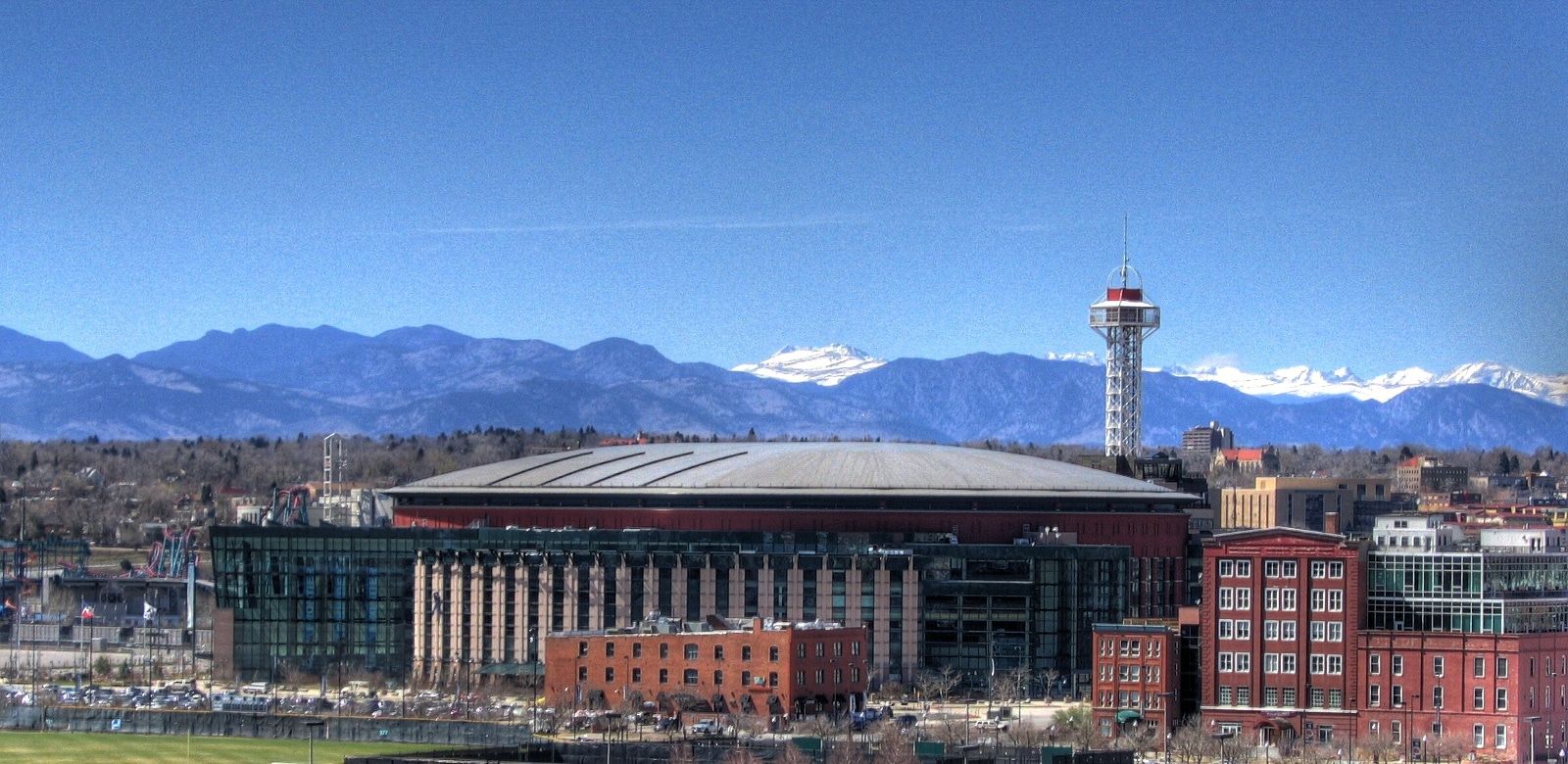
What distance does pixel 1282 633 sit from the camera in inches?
5615

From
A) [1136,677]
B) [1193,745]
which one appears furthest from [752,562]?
[1193,745]

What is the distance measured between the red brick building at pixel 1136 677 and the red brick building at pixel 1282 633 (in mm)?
1754

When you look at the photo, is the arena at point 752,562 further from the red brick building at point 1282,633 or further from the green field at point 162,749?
the green field at point 162,749

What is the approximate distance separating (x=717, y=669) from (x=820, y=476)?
34307 mm

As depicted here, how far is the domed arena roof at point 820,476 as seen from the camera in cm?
18000

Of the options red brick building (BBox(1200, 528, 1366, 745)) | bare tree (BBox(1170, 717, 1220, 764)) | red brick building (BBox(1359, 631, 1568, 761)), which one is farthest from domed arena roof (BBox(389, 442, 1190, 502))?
red brick building (BBox(1359, 631, 1568, 761))

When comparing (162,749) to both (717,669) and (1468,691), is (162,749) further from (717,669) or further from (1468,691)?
(1468,691)

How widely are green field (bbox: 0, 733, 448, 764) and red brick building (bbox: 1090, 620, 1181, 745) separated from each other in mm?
32653

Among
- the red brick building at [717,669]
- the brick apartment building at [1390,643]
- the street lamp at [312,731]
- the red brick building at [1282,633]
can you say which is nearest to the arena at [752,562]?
the red brick building at [717,669]

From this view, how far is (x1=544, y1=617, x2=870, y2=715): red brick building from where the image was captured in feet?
490

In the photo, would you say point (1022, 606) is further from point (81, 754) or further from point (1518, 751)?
point (81, 754)

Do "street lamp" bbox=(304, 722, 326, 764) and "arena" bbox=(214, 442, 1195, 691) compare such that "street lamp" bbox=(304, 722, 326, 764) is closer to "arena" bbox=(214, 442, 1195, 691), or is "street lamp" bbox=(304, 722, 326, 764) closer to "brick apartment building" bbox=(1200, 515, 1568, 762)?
"arena" bbox=(214, 442, 1195, 691)

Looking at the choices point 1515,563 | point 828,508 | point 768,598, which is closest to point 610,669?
point 768,598

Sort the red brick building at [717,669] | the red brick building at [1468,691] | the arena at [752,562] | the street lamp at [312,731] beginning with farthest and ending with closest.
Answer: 1. the arena at [752,562]
2. the red brick building at [717,669]
3. the red brick building at [1468,691]
4. the street lamp at [312,731]
